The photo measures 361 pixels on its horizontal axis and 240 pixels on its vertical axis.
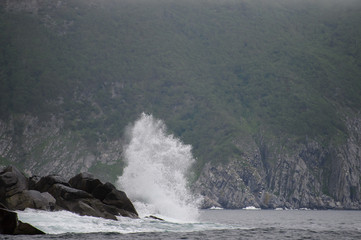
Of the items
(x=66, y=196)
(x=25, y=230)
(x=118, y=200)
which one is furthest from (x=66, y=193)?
(x=25, y=230)

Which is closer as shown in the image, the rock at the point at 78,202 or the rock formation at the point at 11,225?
the rock formation at the point at 11,225

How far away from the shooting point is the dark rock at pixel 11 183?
2007 inches

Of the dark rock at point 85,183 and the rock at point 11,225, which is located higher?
the dark rock at point 85,183

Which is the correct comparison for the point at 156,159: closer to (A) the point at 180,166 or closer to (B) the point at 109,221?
(A) the point at 180,166

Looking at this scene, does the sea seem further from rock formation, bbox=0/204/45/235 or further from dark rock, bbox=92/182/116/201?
dark rock, bbox=92/182/116/201

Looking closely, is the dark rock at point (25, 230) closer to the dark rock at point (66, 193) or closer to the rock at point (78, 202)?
the rock at point (78, 202)

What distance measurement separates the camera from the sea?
4431 centimetres

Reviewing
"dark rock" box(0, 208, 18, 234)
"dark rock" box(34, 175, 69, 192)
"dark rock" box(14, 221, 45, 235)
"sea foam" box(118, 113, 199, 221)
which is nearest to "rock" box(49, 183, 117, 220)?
"dark rock" box(34, 175, 69, 192)

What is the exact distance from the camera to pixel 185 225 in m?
54.6

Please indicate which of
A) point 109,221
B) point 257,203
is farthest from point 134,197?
point 257,203

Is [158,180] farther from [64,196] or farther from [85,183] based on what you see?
[64,196]

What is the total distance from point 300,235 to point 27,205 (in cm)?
2238

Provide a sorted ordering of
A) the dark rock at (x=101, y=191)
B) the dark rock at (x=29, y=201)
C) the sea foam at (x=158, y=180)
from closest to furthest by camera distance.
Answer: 1. the dark rock at (x=29, y=201)
2. the dark rock at (x=101, y=191)
3. the sea foam at (x=158, y=180)

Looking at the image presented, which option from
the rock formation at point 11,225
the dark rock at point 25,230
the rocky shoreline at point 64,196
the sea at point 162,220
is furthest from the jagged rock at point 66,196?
the rock formation at point 11,225
